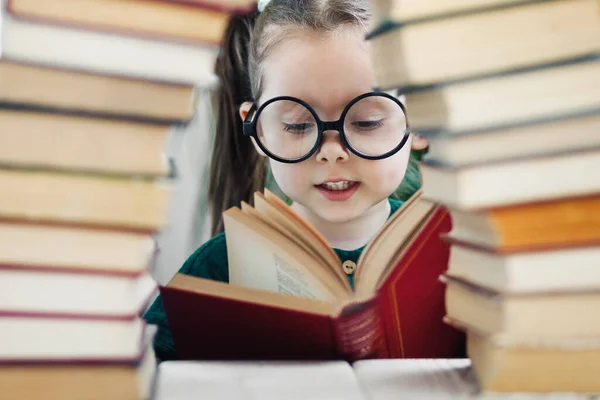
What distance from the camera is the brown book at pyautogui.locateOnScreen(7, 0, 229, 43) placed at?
52 centimetres

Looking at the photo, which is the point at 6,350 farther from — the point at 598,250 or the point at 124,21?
the point at 598,250

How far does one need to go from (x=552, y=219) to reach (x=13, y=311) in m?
0.44

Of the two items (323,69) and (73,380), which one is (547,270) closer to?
(73,380)

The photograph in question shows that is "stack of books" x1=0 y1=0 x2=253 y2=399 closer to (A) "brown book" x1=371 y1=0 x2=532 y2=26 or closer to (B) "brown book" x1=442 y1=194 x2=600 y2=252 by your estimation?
(A) "brown book" x1=371 y1=0 x2=532 y2=26

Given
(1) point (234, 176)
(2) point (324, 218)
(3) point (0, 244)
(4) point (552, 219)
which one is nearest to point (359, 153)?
(2) point (324, 218)

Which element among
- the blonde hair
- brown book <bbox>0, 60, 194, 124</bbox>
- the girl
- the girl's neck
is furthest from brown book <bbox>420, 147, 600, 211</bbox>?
the blonde hair

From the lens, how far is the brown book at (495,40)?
0.55 metres

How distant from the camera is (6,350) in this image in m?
0.55

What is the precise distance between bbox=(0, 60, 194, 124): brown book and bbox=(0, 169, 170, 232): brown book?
0.05 m

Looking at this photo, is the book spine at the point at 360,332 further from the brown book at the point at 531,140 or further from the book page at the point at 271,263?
the brown book at the point at 531,140

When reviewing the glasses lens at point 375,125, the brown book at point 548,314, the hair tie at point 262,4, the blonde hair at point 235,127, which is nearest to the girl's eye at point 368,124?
the glasses lens at point 375,125

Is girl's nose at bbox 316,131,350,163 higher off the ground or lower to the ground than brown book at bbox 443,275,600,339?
higher

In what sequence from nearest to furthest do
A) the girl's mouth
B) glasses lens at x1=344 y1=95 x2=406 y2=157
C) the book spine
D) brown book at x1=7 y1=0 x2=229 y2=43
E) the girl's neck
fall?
brown book at x1=7 y1=0 x2=229 y2=43 → the book spine → glasses lens at x1=344 y1=95 x2=406 y2=157 → the girl's mouth → the girl's neck

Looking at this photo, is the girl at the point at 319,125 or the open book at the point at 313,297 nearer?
the open book at the point at 313,297
